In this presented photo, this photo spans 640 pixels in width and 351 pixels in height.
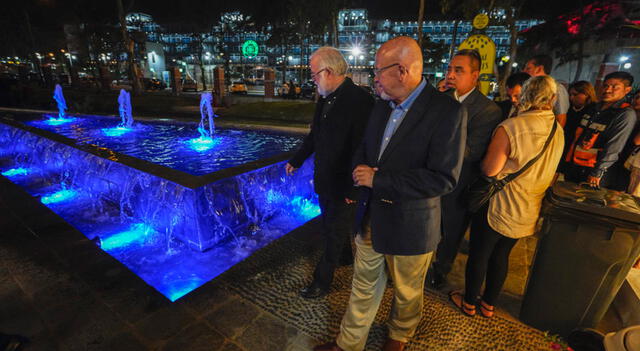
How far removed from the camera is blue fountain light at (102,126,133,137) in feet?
26.2

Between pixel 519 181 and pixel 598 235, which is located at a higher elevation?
pixel 519 181

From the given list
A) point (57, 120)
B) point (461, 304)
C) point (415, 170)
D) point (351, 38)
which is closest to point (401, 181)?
point (415, 170)

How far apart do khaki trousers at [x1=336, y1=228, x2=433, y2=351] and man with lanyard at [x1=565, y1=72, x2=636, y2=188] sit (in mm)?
2690

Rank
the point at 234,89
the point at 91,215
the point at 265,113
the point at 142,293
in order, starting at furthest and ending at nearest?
the point at 234,89 → the point at 265,113 → the point at 91,215 → the point at 142,293

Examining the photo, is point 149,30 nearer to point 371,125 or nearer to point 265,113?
point 265,113

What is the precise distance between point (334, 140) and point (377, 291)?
121 cm

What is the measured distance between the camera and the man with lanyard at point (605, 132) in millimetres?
3268

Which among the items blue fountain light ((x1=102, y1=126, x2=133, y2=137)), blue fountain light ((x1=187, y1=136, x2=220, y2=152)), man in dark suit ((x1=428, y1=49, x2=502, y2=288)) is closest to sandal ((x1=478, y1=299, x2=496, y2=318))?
man in dark suit ((x1=428, y1=49, x2=502, y2=288))

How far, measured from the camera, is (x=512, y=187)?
2213 mm

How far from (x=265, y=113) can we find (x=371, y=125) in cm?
1379

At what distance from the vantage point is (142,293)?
8.18 feet

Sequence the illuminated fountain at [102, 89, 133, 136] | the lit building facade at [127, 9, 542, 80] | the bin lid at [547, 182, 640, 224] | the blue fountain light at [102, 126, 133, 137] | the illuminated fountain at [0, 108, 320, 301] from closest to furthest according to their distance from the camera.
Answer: the bin lid at [547, 182, 640, 224] → the illuminated fountain at [0, 108, 320, 301] → the blue fountain light at [102, 126, 133, 137] → the illuminated fountain at [102, 89, 133, 136] → the lit building facade at [127, 9, 542, 80]

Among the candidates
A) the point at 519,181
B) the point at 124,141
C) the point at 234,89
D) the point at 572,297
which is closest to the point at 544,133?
the point at 519,181

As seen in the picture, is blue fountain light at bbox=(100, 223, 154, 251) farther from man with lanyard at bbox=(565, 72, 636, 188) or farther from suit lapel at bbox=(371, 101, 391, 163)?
man with lanyard at bbox=(565, 72, 636, 188)
